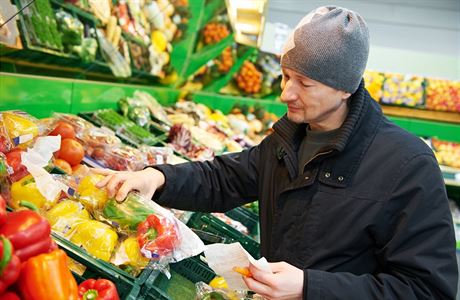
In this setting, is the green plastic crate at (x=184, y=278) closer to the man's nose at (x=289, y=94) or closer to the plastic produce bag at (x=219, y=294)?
the plastic produce bag at (x=219, y=294)

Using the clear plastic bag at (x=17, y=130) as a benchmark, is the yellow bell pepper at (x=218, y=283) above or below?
below

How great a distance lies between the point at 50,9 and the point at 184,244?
5.88 ft

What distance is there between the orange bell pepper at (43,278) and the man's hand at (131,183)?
66 cm

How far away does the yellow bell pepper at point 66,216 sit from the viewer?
7.09 ft

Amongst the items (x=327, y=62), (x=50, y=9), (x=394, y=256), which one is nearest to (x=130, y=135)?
(x=50, y=9)

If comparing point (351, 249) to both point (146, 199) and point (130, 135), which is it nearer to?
point (146, 199)

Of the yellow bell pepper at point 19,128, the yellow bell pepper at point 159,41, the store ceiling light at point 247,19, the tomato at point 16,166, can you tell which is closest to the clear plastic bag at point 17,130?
the yellow bell pepper at point 19,128

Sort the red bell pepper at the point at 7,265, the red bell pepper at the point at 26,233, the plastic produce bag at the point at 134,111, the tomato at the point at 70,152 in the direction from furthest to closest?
the plastic produce bag at the point at 134,111 < the tomato at the point at 70,152 < the red bell pepper at the point at 26,233 < the red bell pepper at the point at 7,265

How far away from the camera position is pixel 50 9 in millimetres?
3248

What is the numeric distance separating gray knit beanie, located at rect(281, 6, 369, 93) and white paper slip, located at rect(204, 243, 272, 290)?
690 mm

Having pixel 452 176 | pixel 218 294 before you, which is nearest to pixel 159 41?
pixel 452 176

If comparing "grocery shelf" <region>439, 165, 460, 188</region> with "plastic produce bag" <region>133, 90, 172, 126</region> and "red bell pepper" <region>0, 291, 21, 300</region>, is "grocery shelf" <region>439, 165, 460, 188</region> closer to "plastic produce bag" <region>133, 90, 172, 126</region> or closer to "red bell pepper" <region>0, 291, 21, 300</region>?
"plastic produce bag" <region>133, 90, 172, 126</region>

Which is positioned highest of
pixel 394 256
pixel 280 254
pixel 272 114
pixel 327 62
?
pixel 327 62

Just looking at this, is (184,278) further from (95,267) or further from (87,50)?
(87,50)
